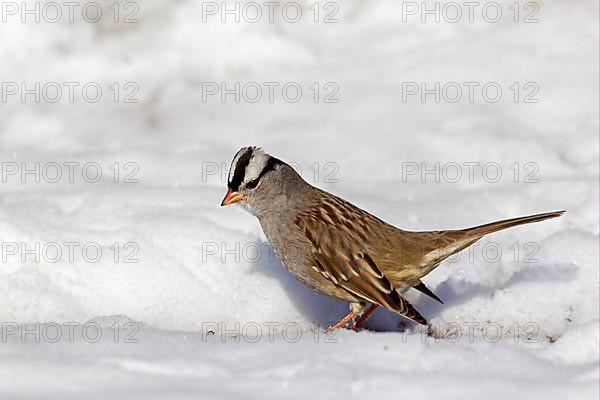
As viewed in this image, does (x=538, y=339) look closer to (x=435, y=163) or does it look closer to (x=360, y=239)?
(x=360, y=239)

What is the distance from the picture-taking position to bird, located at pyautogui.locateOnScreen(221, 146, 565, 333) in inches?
204

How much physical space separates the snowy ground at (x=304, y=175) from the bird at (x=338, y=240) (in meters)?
0.28

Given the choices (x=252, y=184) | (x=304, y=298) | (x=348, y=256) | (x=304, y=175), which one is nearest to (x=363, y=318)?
(x=304, y=298)

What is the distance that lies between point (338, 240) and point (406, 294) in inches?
33.6

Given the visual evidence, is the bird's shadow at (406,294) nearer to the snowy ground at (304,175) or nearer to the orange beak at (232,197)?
the snowy ground at (304,175)

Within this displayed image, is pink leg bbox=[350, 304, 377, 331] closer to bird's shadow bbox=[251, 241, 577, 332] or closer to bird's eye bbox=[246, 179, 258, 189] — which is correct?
bird's shadow bbox=[251, 241, 577, 332]

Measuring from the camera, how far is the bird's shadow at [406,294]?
18.7 feet

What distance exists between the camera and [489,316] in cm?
559

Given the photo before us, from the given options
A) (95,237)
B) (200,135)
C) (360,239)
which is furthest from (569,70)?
(95,237)

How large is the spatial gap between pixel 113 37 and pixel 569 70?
3997 millimetres

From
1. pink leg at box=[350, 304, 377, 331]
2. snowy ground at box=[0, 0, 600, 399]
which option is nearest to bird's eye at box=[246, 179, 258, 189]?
snowy ground at box=[0, 0, 600, 399]

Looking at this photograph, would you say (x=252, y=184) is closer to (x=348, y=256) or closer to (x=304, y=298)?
(x=348, y=256)

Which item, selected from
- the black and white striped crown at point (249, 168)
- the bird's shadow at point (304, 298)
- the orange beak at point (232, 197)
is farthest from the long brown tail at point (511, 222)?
the orange beak at point (232, 197)

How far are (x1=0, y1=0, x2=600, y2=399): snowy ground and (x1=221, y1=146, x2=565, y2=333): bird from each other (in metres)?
0.28
